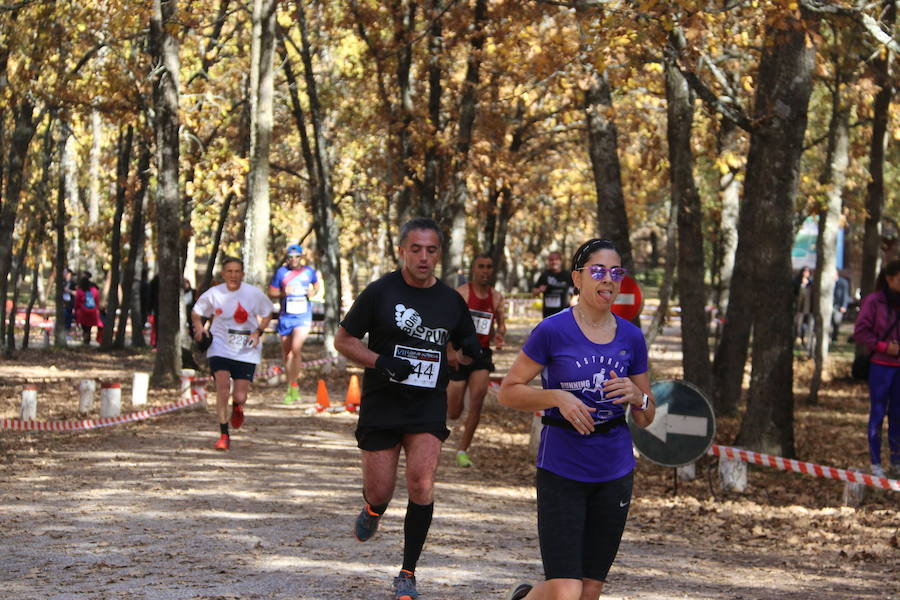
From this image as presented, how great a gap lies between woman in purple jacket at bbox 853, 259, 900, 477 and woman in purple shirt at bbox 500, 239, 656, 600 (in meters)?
6.56

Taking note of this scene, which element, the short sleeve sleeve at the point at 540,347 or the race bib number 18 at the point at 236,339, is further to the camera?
the race bib number 18 at the point at 236,339

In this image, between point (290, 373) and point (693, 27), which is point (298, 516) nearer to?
point (693, 27)

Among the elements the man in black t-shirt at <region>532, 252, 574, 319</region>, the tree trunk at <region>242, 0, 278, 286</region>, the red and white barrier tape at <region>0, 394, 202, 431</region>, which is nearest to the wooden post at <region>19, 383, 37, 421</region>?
the red and white barrier tape at <region>0, 394, 202, 431</region>

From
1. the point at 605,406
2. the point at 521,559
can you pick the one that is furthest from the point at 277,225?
the point at 605,406

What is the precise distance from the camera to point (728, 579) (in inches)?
330

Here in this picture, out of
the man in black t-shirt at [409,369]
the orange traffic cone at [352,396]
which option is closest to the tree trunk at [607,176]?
the orange traffic cone at [352,396]

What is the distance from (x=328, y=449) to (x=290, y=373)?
4.50 metres

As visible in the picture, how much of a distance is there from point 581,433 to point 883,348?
6.92 m

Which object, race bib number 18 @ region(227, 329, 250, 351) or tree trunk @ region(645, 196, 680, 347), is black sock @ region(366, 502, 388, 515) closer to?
race bib number 18 @ region(227, 329, 250, 351)

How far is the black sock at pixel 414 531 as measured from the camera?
23.7 ft

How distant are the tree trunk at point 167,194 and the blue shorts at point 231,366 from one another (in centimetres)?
806

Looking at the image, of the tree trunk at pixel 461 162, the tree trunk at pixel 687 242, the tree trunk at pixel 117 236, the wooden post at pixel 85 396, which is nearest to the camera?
the tree trunk at pixel 687 242

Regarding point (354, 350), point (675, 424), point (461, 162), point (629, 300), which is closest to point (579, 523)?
point (354, 350)

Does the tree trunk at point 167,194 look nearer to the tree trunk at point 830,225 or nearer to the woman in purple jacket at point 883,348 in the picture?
the tree trunk at point 830,225
